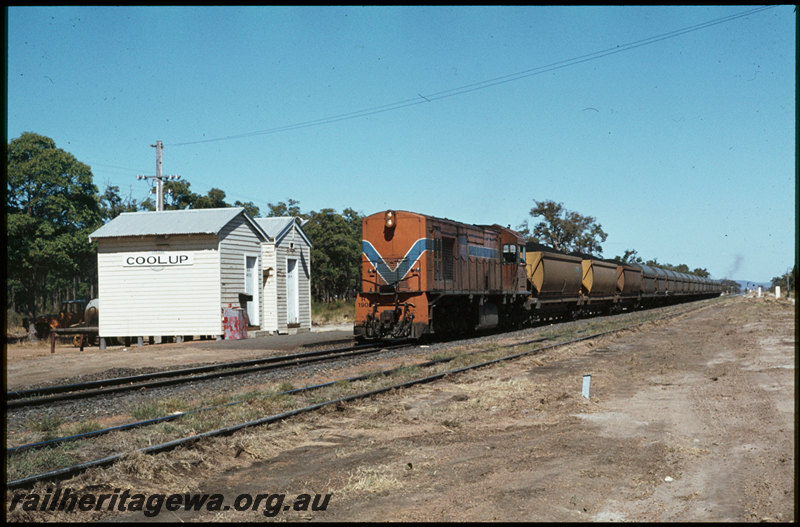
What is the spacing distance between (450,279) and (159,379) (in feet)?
33.6

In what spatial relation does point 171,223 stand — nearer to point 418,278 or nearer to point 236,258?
point 236,258

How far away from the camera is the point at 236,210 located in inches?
1094

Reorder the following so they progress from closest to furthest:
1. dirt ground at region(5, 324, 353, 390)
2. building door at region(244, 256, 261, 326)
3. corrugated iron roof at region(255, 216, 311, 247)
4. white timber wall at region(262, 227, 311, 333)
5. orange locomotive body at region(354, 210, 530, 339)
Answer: dirt ground at region(5, 324, 353, 390) → orange locomotive body at region(354, 210, 530, 339) → building door at region(244, 256, 261, 326) → white timber wall at region(262, 227, 311, 333) → corrugated iron roof at region(255, 216, 311, 247)

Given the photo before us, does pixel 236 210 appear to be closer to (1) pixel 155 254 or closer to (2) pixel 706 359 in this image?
(1) pixel 155 254

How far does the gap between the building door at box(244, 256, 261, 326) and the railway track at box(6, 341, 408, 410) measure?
31.4ft

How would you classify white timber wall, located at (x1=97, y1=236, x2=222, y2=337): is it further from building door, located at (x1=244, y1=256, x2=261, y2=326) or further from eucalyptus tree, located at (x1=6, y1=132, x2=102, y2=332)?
eucalyptus tree, located at (x1=6, y1=132, x2=102, y2=332)

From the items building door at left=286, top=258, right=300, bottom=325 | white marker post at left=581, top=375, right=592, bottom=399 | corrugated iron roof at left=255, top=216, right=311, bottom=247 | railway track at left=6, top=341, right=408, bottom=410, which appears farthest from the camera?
building door at left=286, top=258, right=300, bottom=325

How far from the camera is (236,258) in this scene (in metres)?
27.3

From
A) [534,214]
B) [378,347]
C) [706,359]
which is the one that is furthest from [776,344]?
[534,214]

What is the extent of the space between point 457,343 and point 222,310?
32.3 ft

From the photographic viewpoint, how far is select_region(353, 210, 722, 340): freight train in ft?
66.0

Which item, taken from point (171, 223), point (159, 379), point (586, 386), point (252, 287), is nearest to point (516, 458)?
point (586, 386)

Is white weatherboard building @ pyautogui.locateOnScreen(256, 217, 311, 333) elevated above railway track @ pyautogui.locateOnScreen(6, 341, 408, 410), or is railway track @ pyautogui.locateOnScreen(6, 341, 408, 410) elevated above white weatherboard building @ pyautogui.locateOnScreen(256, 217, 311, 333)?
white weatherboard building @ pyautogui.locateOnScreen(256, 217, 311, 333)

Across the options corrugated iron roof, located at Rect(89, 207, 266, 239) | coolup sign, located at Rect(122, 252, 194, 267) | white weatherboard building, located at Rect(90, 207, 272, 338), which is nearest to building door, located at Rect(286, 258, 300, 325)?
corrugated iron roof, located at Rect(89, 207, 266, 239)
